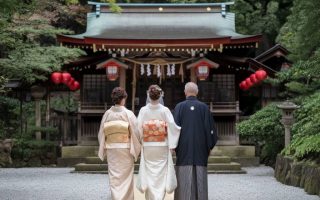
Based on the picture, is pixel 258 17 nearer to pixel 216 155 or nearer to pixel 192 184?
pixel 216 155

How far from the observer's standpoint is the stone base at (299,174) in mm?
12042

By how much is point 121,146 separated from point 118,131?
0.79 ft

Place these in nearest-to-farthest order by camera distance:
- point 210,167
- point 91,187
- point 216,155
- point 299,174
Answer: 1. point 299,174
2. point 91,187
3. point 210,167
4. point 216,155

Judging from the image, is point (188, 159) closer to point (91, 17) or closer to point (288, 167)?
point (288, 167)

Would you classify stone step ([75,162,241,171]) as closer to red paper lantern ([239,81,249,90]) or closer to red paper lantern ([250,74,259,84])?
red paper lantern ([250,74,259,84])

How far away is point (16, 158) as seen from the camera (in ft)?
72.8

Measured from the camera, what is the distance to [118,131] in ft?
32.1

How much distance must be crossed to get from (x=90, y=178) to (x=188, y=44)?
6.30 meters

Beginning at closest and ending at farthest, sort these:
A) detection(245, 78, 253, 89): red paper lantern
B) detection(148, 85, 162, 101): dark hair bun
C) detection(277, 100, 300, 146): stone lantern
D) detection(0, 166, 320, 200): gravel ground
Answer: detection(148, 85, 162, 101): dark hair bun < detection(0, 166, 320, 200): gravel ground < detection(277, 100, 300, 146): stone lantern < detection(245, 78, 253, 89): red paper lantern

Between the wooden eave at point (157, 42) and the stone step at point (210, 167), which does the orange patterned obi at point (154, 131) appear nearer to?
the stone step at point (210, 167)

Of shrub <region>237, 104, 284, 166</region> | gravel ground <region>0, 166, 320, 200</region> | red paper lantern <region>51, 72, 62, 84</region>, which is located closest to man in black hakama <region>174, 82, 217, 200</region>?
gravel ground <region>0, 166, 320, 200</region>

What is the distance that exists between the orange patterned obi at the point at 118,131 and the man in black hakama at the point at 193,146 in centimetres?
83

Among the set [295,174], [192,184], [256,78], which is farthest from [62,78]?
[192,184]

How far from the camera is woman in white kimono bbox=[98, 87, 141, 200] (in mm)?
9664
